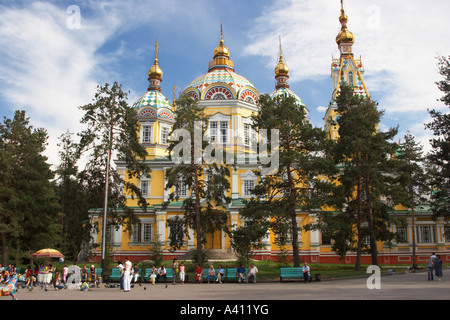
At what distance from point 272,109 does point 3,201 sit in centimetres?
1987

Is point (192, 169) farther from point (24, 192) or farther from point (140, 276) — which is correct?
point (24, 192)

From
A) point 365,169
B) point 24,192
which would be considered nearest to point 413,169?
point 365,169

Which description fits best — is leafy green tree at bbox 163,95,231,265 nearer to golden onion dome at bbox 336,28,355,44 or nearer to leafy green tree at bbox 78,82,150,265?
leafy green tree at bbox 78,82,150,265

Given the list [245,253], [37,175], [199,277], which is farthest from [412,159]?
[37,175]

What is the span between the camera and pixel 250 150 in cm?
3856

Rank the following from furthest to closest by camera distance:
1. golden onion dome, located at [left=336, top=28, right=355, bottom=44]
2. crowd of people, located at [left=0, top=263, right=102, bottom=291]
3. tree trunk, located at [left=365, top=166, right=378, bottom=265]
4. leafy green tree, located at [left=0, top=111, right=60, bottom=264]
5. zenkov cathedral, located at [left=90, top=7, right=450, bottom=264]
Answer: golden onion dome, located at [left=336, top=28, right=355, bottom=44] < zenkov cathedral, located at [left=90, top=7, right=450, bottom=264] < leafy green tree, located at [left=0, top=111, right=60, bottom=264] < tree trunk, located at [left=365, top=166, right=378, bottom=265] < crowd of people, located at [left=0, top=263, right=102, bottom=291]

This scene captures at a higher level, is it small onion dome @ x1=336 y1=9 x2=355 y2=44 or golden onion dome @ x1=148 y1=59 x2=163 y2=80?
small onion dome @ x1=336 y1=9 x2=355 y2=44

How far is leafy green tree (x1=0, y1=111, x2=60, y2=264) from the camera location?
28359 millimetres

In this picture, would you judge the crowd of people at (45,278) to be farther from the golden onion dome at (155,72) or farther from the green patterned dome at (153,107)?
the golden onion dome at (155,72)

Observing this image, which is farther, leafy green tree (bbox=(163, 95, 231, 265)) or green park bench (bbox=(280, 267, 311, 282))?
leafy green tree (bbox=(163, 95, 231, 265))

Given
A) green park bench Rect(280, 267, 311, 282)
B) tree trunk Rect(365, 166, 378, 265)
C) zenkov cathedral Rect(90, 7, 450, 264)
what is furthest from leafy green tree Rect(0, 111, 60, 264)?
tree trunk Rect(365, 166, 378, 265)

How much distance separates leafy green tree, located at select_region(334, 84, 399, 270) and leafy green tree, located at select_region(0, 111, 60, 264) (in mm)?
21422

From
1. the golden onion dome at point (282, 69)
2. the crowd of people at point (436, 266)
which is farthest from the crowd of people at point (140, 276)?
the golden onion dome at point (282, 69)
